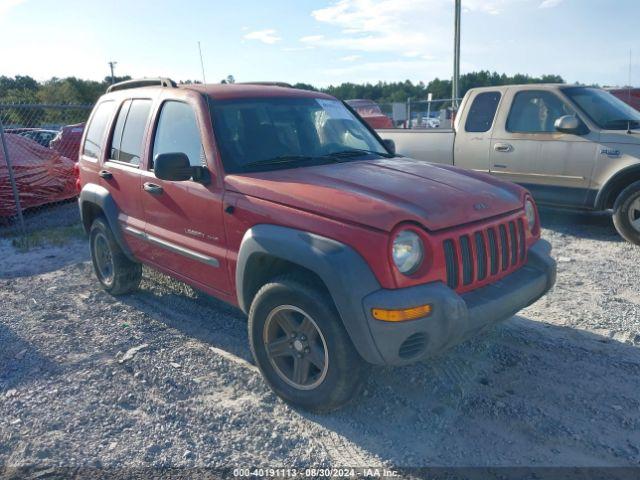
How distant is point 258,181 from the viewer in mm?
3561

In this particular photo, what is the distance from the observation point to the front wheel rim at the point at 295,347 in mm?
3248

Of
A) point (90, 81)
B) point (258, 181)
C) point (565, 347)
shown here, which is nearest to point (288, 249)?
point (258, 181)

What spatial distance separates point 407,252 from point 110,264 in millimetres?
3595

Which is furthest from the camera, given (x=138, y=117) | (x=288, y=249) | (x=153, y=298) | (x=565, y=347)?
(x=153, y=298)

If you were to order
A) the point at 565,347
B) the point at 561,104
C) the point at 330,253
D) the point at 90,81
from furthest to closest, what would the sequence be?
1. the point at 90,81
2. the point at 561,104
3. the point at 565,347
4. the point at 330,253

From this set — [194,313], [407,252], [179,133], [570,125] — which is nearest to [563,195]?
[570,125]

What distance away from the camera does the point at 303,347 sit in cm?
332

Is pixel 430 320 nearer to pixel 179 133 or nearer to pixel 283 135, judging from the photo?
pixel 283 135

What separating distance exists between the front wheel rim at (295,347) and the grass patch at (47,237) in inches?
216

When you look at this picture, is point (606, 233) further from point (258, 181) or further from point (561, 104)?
point (258, 181)

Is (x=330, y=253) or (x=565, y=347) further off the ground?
(x=330, y=253)

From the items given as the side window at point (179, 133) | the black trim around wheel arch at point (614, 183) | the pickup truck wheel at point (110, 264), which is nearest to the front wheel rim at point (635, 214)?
the black trim around wheel arch at point (614, 183)

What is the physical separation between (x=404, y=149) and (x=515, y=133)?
5.61 feet

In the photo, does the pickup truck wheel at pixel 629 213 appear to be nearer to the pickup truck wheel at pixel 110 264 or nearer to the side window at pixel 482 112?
the side window at pixel 482 112
